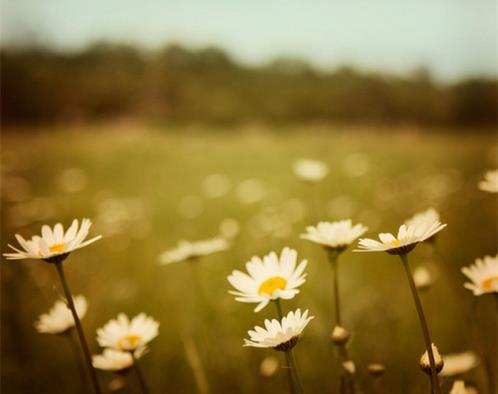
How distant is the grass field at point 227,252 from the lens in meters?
1.47

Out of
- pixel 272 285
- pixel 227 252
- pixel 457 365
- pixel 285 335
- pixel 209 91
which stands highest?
pixel 209 91

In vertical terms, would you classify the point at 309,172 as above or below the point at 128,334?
above

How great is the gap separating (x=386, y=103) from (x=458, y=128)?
7.70ft

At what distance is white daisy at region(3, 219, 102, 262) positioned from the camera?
0.66 m

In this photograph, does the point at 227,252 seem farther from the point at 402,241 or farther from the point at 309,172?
the point at 402,241

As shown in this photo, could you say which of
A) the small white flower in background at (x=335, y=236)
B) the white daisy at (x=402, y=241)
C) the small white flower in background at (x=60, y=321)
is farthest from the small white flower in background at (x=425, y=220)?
the small white flower in background at (x=60, y=321)

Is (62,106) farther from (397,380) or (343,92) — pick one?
(397,380)

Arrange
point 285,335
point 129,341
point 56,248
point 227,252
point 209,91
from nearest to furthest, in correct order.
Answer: point 285,335
point 56,248
point 129,341
point 227,252
point 209,91

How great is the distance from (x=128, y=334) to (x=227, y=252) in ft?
6.15

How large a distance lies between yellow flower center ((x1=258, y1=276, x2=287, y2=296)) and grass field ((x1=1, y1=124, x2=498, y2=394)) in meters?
0.33

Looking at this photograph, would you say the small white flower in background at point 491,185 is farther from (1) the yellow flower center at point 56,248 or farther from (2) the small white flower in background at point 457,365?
(1) the yellow flower center at point 56,248

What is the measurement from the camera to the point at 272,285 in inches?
29.8

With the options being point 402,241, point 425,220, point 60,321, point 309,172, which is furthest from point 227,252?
point 402,241

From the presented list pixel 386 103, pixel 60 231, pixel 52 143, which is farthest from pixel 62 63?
pixel 60 231
